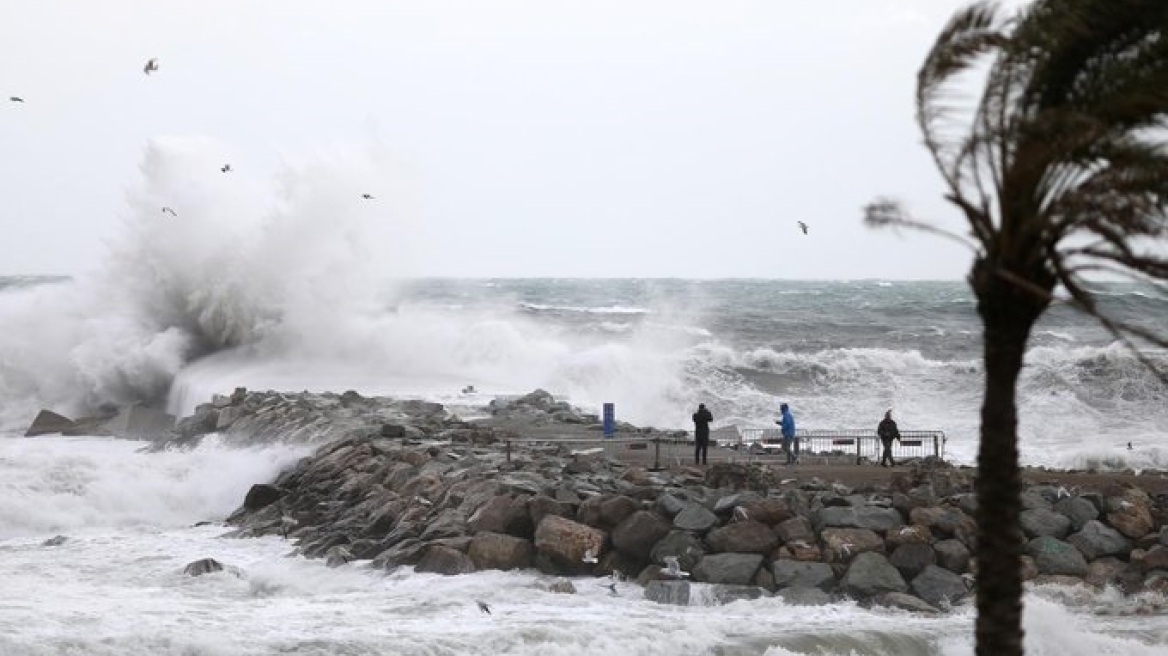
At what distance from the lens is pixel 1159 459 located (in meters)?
21.6

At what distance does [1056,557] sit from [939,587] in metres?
1.50

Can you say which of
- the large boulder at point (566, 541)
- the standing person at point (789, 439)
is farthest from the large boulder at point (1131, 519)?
the large boulder at point (566, 541)

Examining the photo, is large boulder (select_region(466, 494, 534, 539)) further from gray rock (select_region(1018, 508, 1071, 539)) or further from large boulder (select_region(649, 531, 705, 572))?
gray rock (select_region(1018, 508, 1071, 539))

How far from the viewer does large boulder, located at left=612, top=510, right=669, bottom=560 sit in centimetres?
1329

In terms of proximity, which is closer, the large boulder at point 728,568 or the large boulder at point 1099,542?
the large boulder at point 728,568

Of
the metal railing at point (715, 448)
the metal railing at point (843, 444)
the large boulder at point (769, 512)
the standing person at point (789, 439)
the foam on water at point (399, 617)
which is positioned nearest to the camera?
the foam on water at point (399, 617)

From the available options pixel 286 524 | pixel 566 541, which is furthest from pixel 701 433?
pixel 286 524

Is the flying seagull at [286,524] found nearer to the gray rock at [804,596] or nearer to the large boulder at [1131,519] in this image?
the gray rock at [804,596]

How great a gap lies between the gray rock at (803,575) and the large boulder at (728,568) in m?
0.23

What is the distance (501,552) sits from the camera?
13.3 metres

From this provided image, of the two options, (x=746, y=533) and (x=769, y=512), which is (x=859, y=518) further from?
(x=746, y=533)

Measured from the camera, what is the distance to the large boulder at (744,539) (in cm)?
1302

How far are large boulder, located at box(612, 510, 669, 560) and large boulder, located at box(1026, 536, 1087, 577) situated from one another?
3.66m

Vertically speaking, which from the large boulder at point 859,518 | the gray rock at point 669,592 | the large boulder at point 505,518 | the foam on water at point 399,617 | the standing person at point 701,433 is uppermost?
the standing person at point 701,433
